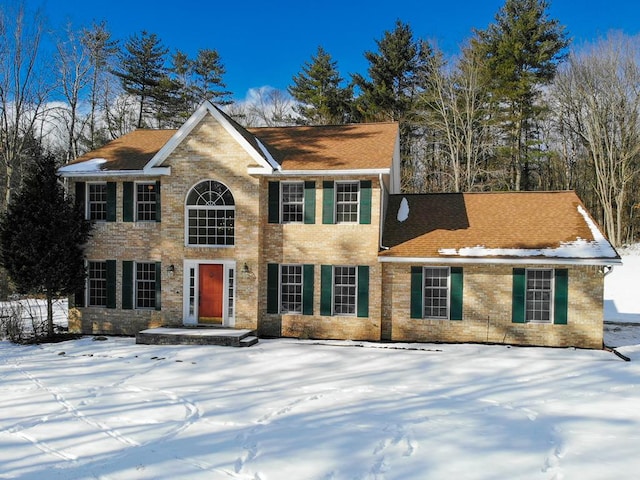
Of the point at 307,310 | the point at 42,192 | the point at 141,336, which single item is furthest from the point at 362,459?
the point at 42,192

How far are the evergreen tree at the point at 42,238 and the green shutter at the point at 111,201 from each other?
3.43ft

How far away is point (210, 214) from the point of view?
1527 cm

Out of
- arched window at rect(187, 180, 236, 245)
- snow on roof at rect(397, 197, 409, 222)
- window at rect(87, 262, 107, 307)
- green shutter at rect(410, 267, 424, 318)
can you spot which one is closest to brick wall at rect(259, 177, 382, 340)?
green shutter at rect(410, 267, 424, 318)

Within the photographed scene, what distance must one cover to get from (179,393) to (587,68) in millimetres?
34161

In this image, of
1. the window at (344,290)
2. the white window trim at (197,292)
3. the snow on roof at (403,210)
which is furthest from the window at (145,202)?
the snow on roof at (403,210)

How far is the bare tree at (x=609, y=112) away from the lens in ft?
103

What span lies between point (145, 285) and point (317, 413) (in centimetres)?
989

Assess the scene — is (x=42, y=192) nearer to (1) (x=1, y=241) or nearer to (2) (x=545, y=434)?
(1) (x=1, y=241)

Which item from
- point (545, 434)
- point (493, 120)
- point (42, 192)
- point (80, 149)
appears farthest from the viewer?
point (80, 149)

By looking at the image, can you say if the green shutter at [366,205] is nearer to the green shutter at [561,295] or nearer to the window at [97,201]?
the green shutter at [561,295]

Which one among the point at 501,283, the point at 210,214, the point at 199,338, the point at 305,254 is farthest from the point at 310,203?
the point at 501,283

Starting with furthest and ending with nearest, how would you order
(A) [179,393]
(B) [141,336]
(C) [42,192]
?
(C) [42,192] → (B) [141,336] → (A) [179,393]

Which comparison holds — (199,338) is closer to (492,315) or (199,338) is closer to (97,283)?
(97,283)

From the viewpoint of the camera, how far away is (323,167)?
48.9 feet
